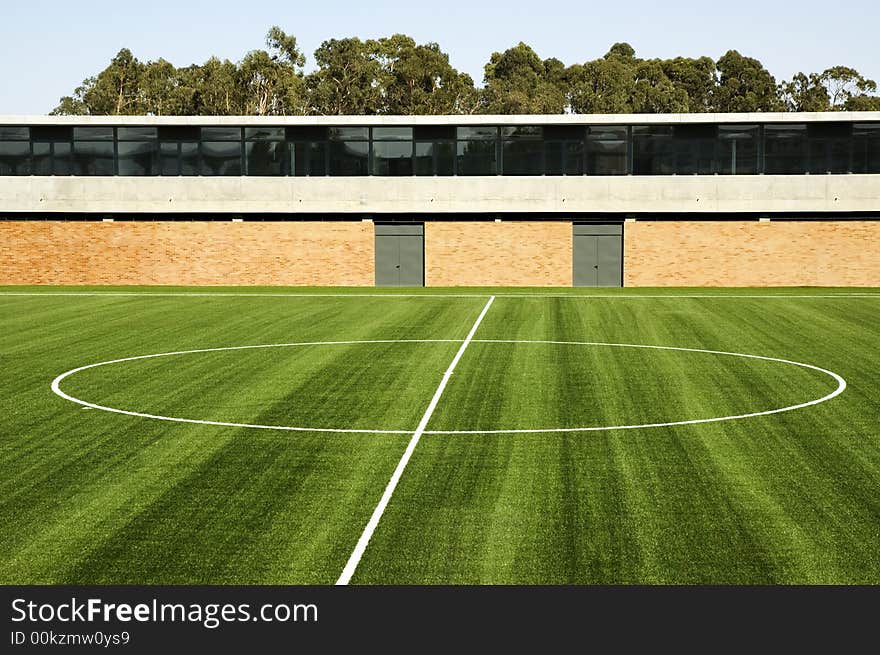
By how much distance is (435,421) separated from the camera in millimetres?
19578

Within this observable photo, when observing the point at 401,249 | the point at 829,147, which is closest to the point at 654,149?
the point at 829,147

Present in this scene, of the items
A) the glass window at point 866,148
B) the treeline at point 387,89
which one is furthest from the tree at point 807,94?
the glass window at point 866,148

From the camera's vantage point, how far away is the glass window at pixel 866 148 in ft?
193

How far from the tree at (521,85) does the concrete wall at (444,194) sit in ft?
266

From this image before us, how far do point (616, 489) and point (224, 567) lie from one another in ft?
17.7

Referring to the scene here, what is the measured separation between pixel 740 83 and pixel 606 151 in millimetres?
99971

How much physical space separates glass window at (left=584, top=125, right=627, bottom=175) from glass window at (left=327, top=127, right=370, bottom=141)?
11.3 metres

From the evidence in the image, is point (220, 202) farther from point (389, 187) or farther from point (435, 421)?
point (435, 421)

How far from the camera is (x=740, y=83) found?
152 metres

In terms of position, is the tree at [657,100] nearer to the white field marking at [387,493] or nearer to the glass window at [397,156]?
the glass window at [397,156]

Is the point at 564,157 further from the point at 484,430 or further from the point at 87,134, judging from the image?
the point at 484,430

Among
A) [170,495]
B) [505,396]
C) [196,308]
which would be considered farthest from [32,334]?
[170,495]

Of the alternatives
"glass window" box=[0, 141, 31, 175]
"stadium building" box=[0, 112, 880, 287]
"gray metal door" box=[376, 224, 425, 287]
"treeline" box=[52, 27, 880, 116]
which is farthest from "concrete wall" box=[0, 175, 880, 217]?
"treeline" box=[52, 27, 880, 116]

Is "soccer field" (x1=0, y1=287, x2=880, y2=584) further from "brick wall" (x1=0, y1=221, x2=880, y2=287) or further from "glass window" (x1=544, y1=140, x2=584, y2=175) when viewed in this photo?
"glass window" (x1=544, y1=140, x2=584, y2=175)
